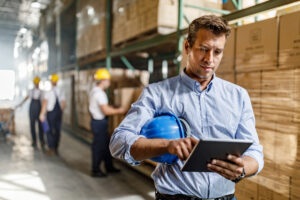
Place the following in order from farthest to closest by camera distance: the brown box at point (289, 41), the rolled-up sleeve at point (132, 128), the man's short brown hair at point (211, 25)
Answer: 1. the brown box at point (289, 41)
2. the man's short brown hair at point (211, 25)
3. the rolled-up sleeve at point (132, 128)

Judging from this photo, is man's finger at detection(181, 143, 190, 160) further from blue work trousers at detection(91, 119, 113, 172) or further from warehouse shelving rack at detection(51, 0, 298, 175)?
blue work trousers at detection(91, 119, 113, 172)

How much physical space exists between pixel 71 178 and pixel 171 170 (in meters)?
3.92

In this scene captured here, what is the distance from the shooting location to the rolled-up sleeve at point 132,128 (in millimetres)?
1317

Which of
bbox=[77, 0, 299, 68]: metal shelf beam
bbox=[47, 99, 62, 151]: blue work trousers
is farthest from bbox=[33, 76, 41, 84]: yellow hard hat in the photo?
bbox=[77, 0, 299, 68]: metal shelf beam

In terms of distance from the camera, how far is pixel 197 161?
1.19 metres

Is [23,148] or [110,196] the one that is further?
[23,148]

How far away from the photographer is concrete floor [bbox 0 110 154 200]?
414 cm

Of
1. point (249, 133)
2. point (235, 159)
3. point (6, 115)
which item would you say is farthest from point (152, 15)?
point (6, 115)

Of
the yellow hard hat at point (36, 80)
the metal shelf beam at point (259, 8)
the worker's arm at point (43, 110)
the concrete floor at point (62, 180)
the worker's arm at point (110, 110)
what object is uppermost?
the metal shelf beam at point (259, 8)

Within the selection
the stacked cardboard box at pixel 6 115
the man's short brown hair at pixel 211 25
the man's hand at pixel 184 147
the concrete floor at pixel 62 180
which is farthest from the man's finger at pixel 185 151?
the stacked cardboard box at pixel 6 115

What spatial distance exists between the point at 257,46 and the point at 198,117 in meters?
1.50

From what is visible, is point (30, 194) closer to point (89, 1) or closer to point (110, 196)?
point (110, 196)

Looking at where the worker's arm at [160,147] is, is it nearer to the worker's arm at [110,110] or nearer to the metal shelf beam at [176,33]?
the metal shelf beam at [176,33]

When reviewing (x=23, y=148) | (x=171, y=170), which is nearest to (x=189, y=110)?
(x=171, y=170)
